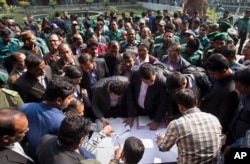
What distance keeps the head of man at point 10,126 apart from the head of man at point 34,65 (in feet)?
3.65

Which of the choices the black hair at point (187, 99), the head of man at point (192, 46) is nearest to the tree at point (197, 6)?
the head of man at point (192, 46)

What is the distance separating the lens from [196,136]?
196 centimetres

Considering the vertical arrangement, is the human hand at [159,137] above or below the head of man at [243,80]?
below

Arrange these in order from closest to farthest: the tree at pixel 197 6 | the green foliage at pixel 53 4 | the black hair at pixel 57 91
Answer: the black hair at pixel 57 91, the tree at pixel 197 6, the green foliage at pixel 53 4

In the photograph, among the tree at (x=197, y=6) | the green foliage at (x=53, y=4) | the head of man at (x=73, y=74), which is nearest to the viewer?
the head of man at (x=73, y=74)

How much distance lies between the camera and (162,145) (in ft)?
7.18

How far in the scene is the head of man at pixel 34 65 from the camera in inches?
109

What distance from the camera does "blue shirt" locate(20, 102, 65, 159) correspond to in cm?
206

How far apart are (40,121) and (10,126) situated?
0.38m

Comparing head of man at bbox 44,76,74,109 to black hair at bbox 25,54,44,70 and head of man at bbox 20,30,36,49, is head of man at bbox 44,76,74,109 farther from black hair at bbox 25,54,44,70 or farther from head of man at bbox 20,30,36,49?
head of man at bbox 20,30,36,49

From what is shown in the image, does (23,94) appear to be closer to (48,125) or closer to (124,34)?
(48,125)

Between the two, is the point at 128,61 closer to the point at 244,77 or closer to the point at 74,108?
the point at 74,108

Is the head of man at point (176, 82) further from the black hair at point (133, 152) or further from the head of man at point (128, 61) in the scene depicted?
the head of man at point (128, 61)

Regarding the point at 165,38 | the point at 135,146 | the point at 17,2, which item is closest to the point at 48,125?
the point at 135,146
